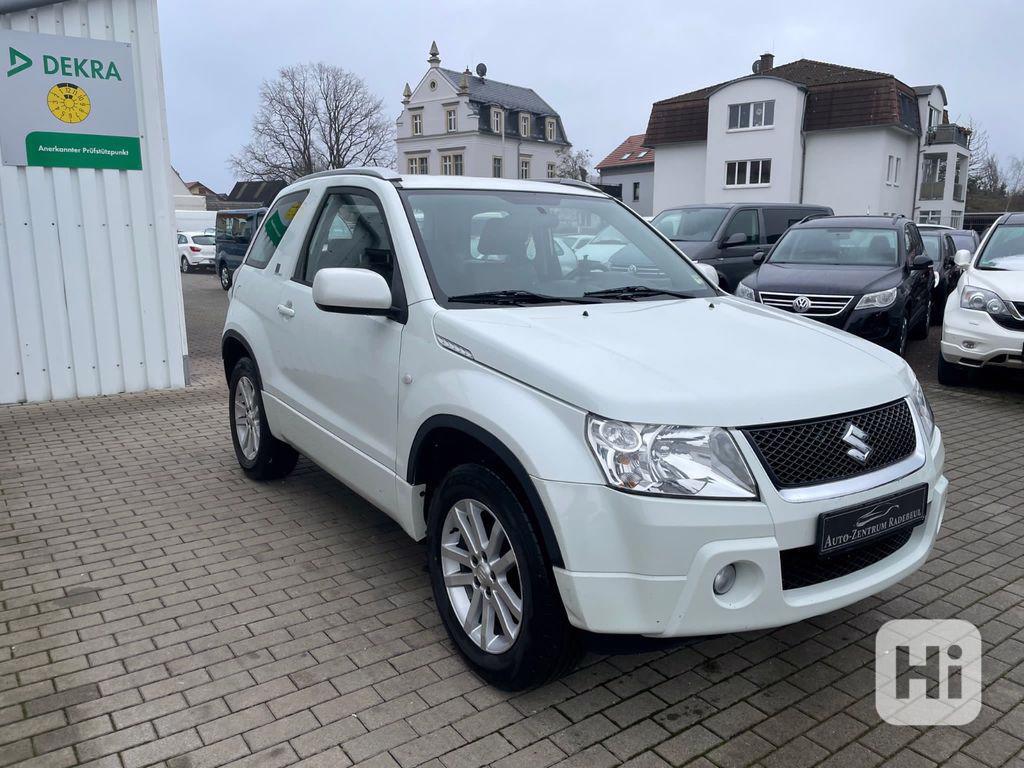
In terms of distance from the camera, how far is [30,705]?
308cm

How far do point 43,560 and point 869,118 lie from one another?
41731 millimetres

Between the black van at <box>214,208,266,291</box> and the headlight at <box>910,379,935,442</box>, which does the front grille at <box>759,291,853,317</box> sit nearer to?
the headlight at <box>910,379,935,442</box>

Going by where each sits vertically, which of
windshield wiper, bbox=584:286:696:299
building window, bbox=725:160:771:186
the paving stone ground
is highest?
building window, bbox=725:160:771:186

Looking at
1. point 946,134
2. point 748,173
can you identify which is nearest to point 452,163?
point 748,173

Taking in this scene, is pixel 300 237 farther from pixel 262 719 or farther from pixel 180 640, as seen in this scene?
pixel 262 719

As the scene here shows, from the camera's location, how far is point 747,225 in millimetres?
14297

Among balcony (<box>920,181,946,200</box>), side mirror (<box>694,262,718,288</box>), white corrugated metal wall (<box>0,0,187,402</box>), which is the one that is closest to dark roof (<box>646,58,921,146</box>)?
balcony (<box>920,181,946,200</box>)

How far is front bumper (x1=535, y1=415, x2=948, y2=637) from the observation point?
2.52 metres

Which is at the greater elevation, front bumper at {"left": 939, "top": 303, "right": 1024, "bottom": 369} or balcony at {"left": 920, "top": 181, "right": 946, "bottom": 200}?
balcony at {"left": 920, "top": 181, "right": 946, "bottom": 200}

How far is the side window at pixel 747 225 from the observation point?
13992 mm

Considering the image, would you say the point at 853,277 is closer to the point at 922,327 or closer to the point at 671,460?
the point at 922,327

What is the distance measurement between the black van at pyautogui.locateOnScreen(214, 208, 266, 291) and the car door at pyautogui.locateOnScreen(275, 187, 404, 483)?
1738 centimetres

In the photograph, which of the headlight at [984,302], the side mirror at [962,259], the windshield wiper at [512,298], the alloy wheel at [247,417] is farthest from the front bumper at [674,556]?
the side mirror at [962,259]

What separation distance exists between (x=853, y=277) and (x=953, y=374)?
150cm
